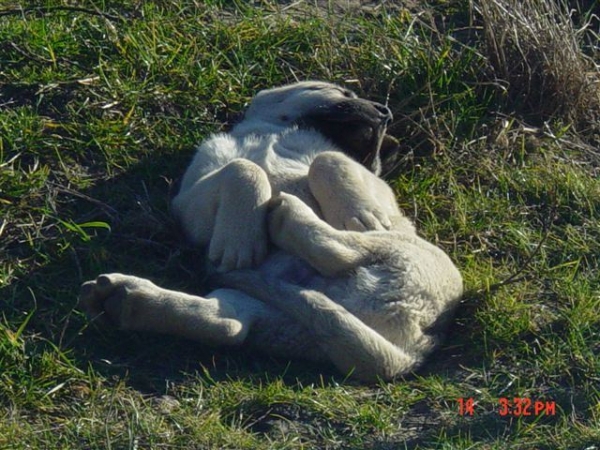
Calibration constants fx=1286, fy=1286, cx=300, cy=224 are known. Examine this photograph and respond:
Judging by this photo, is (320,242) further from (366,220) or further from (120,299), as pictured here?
(120,299)

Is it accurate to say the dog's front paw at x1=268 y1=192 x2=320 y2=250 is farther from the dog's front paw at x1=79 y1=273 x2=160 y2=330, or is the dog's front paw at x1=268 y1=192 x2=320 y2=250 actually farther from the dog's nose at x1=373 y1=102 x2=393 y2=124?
the dog's nose at x1=373 y1=102 x2=393 y2=124

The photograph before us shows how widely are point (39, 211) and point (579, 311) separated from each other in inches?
102

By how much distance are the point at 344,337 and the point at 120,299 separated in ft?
2.98

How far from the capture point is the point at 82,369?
5.16 meters

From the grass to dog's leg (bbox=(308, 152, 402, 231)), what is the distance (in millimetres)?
575

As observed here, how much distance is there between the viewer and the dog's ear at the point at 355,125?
6535mm

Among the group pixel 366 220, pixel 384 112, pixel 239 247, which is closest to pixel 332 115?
pixel 384 112

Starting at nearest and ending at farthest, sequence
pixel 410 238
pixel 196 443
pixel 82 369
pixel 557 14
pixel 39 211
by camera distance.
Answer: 1. pixel 196 443
2. pixel 82 369
3. pixel 410 238
4. pixel 39 211
5. pixel 557 14

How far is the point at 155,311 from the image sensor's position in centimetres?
514

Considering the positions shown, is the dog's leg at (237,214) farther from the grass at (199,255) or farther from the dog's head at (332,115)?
the dog's head at (332,115)

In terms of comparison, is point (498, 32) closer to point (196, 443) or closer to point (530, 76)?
point (530, 76)

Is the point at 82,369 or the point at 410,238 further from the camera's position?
the point at 410,238

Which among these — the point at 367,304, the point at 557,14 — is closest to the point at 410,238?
the point at 367,304

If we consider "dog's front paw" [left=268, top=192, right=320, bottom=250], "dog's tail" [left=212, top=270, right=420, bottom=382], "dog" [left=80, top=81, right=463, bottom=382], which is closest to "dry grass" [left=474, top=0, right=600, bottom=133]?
"dog" [left=80, top=81, right=463, bottom=382]
